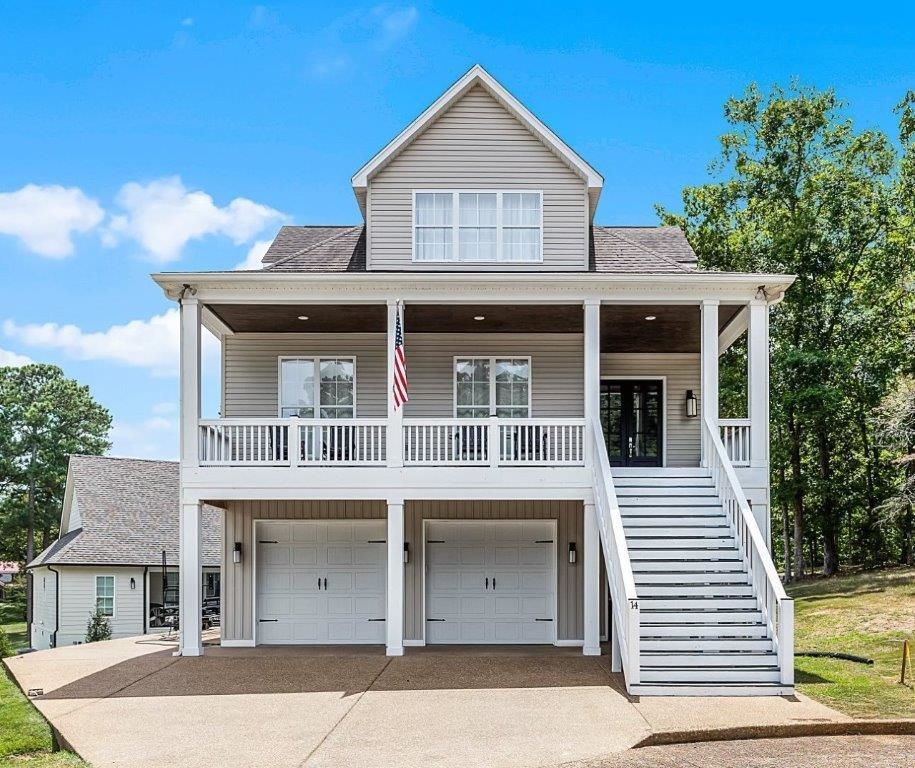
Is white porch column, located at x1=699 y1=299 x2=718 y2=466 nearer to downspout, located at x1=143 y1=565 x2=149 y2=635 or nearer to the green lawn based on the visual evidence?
the green lawn

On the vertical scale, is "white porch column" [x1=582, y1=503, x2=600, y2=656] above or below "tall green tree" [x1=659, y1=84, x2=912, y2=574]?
below

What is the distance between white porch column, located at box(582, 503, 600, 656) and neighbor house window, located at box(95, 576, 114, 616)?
62.8 feet

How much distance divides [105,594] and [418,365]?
1660 cm

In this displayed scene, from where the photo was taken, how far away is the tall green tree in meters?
28.7

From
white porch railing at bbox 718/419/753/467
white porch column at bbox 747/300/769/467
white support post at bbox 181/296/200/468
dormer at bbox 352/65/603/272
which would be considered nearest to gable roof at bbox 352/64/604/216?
dormer at bbox 352/65/603/272

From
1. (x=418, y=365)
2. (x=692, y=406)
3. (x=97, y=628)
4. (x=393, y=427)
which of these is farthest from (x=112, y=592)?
(x=692, y=406)

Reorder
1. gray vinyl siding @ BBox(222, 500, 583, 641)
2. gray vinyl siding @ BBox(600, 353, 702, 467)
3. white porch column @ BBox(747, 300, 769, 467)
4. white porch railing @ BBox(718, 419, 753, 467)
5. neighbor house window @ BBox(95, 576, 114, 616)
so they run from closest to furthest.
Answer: white porch column @ BBox(747, 300, 769, 467), white porch railing @ BBox(718, 419, 753, 467), gray vinyl siding @ BBox(222, 500, 583, 641), gray vinyl siding @ BBox(600, 353, 702, 467), neighbor house window @ BBox(95, 576, 114, 616)

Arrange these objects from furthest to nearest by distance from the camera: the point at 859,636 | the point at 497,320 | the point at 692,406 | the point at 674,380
A: the point at 674,380
the point at 859,636
the point at 692,406
the point at 497,320

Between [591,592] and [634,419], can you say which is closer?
[591,592]

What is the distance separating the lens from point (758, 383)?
604 inches

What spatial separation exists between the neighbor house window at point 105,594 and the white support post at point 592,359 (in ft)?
64.4

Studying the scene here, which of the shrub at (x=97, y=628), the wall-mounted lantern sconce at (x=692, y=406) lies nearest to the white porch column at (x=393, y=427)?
the wall-mounted lantern sconce at (x=692, y=406)

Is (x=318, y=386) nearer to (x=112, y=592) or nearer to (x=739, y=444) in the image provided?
(x=739, y=444)

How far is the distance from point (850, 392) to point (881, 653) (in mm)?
14832
